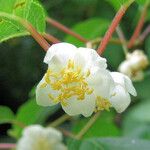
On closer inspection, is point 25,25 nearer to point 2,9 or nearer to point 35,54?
point 2,9

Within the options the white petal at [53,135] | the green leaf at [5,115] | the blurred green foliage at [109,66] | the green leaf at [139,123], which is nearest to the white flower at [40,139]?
the white petal at [53,135]

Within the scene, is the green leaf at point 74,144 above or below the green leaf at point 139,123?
above

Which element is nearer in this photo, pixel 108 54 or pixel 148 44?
pixel 148 44

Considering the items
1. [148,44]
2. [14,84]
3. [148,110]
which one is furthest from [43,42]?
[14,84]


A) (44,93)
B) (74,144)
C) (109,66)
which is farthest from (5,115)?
(109,66)

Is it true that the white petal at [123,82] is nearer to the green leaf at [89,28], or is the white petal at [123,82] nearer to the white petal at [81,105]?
the white petal at [81,105]

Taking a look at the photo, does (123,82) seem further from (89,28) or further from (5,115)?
(89,28)

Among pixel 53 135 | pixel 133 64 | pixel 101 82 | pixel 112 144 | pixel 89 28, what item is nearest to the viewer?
pixel 101 82

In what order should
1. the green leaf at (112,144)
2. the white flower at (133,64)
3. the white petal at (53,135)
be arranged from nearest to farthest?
the green leaf at (112,144) < the white petal at (53,135) < the white flower at (133,64)
